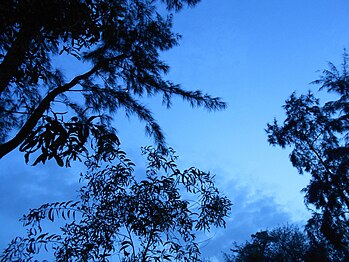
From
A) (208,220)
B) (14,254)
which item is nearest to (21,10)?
(14,254)

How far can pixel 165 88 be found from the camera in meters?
5.04

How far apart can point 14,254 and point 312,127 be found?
12513 millimetres

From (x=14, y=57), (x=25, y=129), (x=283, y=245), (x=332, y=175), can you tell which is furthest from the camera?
(x=283, y=245)

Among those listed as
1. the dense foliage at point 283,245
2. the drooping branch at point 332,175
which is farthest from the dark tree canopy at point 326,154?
the dense foliage at point 283,245

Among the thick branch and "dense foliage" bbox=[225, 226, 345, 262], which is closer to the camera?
the thick branch

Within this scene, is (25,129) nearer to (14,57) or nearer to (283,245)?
(14,57)

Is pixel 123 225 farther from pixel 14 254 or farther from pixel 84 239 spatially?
pixel 14 254

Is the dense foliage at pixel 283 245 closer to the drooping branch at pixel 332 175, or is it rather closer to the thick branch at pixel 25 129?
the drooping branch at pixel 332 175

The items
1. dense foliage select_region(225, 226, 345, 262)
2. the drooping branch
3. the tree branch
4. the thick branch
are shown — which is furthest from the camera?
dense foliage select_region(225, 226, 345, 262)

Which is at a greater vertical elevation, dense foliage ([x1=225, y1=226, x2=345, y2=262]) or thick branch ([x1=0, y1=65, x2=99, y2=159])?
dense foliage ([x1=225, y1=226, x2=345, y2=262])

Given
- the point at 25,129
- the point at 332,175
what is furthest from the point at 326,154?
the point at 25,129

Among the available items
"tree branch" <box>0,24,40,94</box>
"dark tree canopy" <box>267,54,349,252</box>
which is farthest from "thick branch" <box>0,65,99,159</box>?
"dark tree canopy" <box>267,54,349,252</box>

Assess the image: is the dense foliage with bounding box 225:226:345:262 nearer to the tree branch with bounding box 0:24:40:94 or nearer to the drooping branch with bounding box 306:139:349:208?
the drooping branch with bounding box 306:139:349:208

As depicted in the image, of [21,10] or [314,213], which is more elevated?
[314,213]
